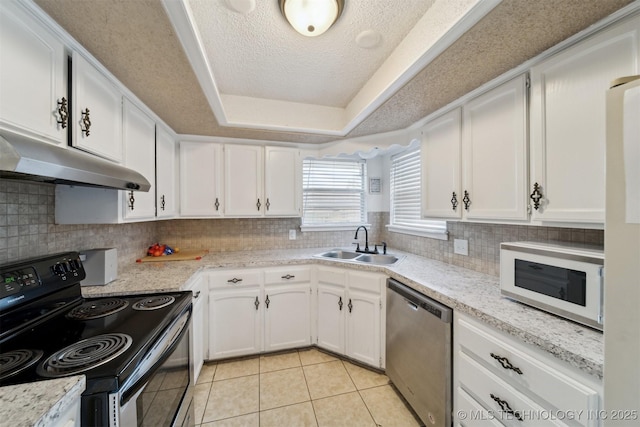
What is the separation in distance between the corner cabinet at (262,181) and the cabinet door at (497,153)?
1662 millimetres

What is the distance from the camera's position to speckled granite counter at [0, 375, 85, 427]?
0.55 m

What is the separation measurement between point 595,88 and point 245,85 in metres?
2.13

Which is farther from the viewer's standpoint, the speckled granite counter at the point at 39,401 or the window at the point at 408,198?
the window at the point at 408,198

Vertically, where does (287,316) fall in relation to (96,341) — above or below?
below

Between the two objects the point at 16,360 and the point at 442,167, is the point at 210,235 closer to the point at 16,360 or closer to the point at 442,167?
the point at 16,360

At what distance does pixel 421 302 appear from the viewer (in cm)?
151

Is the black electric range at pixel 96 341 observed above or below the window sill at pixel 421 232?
below

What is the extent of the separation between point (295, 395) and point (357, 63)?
2.51 m

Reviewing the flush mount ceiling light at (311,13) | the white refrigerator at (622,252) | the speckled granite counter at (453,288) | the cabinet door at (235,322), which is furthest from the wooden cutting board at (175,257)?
the white refrigerator at (622,252)

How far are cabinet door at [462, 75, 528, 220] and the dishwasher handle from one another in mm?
631

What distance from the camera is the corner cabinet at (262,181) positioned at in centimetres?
251

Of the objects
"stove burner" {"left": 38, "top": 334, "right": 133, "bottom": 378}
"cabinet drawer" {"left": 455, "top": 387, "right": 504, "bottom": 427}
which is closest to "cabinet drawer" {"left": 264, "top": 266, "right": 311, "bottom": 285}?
"stove burner" {"left": 38, "top": 334, "right": 133, "bottom": 378}

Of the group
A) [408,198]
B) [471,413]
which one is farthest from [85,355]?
[408,198]

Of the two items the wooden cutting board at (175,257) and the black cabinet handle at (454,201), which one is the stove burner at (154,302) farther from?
the black cabinet handle at (454,201)
